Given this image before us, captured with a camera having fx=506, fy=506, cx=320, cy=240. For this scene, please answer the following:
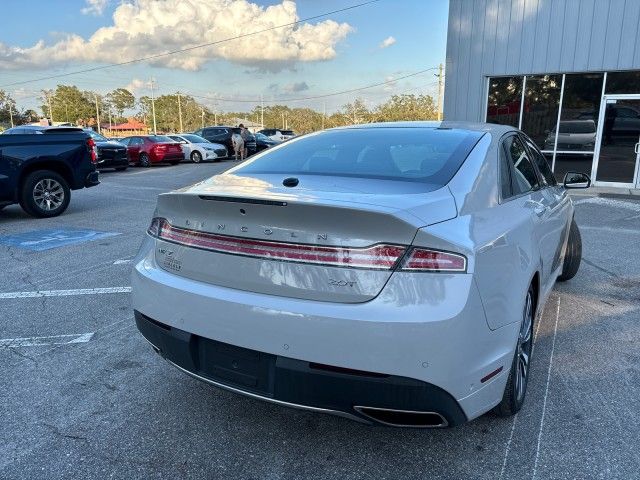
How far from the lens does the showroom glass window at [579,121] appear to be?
1373 centimetres

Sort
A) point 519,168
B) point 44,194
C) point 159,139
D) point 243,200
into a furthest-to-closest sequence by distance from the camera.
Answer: point 159,139 → point 44,194 → point 519,168 → point 243,200

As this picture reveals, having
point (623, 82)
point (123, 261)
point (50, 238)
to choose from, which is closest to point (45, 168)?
point (50, 238)

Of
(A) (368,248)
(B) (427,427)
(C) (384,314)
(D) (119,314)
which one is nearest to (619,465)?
(B) (427,427)

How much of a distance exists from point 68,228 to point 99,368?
17.3 ft

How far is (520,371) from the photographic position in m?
2.72

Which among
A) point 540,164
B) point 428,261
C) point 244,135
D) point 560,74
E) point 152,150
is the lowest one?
point 152,150

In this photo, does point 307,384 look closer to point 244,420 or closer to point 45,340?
point 244,420

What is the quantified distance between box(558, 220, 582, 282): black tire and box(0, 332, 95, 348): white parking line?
13.6 ft

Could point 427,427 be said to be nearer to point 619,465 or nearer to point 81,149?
point 619,465

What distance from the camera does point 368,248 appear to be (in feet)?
6.56

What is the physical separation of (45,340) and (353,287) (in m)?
2.80

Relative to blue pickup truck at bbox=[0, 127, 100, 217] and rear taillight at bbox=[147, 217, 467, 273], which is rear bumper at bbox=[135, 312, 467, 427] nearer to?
rear taillight at bbox=[147, 217, 467, 273]

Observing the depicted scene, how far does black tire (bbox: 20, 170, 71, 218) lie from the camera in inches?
334

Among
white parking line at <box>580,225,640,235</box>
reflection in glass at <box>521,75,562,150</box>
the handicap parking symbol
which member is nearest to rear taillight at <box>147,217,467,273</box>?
the handicap parking symbol
